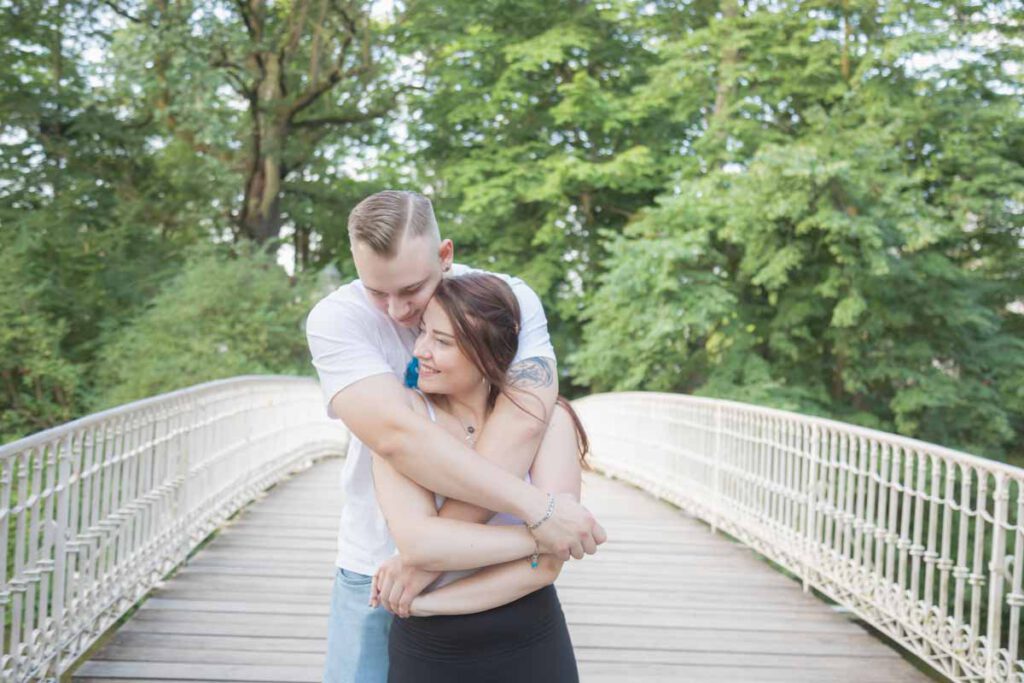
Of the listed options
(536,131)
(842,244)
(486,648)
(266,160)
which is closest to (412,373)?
(486,648)

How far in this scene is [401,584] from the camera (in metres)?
1.96

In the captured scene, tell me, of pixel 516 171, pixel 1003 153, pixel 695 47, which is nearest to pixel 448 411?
pixel 1003 153

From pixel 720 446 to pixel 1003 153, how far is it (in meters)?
7.23

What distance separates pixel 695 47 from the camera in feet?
49.1

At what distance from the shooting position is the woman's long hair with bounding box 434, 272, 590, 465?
1.98m

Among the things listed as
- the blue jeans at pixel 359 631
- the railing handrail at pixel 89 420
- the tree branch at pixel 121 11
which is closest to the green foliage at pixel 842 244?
the tree branch at pixel 121 11

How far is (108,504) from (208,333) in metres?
11.5

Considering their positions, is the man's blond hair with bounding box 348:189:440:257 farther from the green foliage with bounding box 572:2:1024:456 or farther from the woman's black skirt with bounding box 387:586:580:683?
the green foliage with bounding box 572:2:1024:456

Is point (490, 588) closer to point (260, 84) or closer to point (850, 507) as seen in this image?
point (850, 507)

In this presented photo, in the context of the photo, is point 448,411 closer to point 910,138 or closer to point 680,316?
point 680,316

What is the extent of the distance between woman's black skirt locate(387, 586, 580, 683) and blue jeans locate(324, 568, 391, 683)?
12.0 inches

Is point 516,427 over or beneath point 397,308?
beneath

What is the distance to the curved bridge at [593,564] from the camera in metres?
3.85

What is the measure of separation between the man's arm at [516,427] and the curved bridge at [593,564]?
1.77 meters
